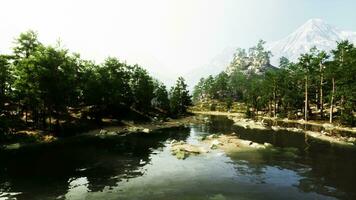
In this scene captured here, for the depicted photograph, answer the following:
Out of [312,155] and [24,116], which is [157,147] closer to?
[312,155]

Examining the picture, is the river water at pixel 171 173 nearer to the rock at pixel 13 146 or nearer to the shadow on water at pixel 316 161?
the shadow on water at pixel 316 161

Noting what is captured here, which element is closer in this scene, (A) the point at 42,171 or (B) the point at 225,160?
(A) the point at 42,171

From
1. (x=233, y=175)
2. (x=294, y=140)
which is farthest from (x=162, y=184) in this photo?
(x=294, y=140)

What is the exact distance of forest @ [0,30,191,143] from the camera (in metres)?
65.6

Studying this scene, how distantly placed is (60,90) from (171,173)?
4102cm

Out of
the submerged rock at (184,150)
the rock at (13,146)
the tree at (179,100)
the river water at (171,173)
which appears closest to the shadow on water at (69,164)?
the river water at (171,173)

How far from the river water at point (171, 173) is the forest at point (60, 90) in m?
14.7

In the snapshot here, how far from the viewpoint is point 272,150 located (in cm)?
5156

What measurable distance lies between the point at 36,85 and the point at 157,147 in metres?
28.6

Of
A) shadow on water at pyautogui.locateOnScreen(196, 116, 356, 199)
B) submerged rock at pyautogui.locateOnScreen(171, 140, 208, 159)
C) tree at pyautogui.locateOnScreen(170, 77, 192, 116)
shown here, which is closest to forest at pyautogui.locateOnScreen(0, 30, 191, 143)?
tree at pyautogui.locateOnScreen(170, 77, 192, 116)

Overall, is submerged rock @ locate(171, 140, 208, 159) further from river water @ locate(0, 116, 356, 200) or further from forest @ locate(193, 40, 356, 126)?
forest @ locate(193, 40, 356, 126)

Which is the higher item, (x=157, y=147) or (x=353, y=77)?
(x=353, y=77)

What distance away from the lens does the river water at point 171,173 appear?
1178 inches

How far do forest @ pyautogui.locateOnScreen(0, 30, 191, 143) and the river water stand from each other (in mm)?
14721
